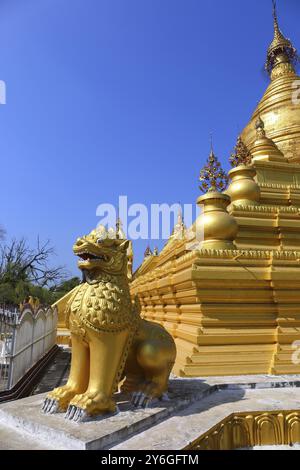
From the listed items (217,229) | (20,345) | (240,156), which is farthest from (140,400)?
(240,156)

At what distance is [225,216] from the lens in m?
6.93

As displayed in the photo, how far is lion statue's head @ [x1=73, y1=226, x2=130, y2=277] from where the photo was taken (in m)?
3.42

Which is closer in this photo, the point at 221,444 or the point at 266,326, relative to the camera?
the point at 221,444

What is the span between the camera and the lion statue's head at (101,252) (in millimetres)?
3422

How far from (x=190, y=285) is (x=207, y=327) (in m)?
0.75

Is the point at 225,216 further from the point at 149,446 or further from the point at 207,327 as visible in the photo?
the point at 149,446

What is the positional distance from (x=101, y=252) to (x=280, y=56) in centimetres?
2113

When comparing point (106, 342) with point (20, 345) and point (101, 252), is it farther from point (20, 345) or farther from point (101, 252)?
point (20, 345)

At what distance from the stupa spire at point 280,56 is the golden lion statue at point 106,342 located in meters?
19.0

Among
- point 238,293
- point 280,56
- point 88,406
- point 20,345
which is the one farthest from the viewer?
point 280,56

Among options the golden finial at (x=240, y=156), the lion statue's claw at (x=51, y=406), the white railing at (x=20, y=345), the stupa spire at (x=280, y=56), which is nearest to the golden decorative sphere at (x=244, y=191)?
the golden finial at (x=240, y=156)

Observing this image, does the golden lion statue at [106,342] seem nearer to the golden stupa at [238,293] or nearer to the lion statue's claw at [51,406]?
the lion statue's claw at [51,406]

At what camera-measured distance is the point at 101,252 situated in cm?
349
